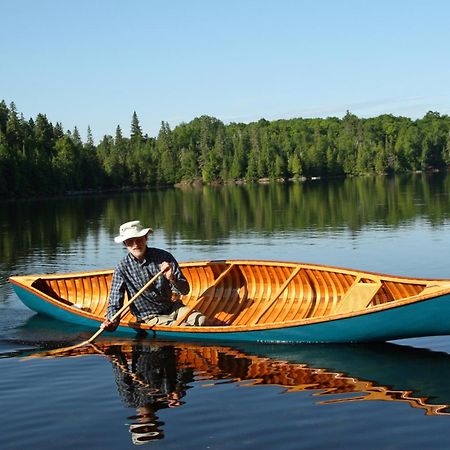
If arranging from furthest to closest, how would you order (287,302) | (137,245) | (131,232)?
(287,302) → (137,245) → (131,232)

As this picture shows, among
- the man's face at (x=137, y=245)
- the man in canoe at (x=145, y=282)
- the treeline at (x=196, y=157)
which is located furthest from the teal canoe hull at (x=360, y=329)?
the treeline at (x=196, y=157)

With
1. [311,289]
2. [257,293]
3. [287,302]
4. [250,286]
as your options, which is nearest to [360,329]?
[311,289]

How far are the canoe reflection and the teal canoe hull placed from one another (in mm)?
185

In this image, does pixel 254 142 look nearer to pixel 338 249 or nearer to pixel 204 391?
pixel 338 249

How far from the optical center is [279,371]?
12.4m

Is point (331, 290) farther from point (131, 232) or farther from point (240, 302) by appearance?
point (131, 232)

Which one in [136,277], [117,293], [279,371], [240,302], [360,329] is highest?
[136,277]

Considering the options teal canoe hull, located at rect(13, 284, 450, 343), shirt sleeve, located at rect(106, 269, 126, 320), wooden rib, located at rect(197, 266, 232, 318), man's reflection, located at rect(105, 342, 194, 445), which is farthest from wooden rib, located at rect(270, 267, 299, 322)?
shirt sleeve, located at rect(106, 269, 126, 320)

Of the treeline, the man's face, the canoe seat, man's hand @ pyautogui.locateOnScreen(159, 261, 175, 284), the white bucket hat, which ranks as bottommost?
the canoe seat

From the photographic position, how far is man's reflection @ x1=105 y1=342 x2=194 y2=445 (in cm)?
995

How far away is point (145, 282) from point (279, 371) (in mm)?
3160

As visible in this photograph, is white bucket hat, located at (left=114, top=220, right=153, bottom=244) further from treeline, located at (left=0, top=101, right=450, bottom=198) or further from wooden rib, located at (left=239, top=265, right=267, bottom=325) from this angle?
treeline, located at (left=0, top=101, right=450, bottom=198)

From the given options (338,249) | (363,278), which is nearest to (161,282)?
(363,278)

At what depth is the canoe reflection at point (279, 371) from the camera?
1079 centimetres
